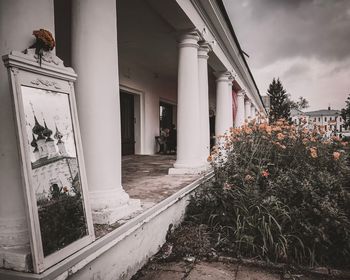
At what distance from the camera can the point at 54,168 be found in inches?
81.4

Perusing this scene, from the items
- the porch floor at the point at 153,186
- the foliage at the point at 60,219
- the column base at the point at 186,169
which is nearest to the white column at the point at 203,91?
the column base at the point at 186,169

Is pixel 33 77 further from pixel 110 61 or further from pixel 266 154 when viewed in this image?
pixel 266 154

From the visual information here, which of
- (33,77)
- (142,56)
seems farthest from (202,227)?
(142,56)

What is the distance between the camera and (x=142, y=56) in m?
10.4

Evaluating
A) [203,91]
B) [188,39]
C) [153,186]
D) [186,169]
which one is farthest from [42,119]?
[203,91]

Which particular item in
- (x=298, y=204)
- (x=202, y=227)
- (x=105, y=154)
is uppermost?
(x=105, y=154)

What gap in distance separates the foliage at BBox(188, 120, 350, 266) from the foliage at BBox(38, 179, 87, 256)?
81.0 inches

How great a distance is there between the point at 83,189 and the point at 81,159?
24cm

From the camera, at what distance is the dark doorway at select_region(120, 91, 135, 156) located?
11.3 m

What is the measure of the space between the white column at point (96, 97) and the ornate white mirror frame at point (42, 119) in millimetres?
559

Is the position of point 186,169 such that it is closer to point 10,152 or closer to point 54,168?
point 54,168

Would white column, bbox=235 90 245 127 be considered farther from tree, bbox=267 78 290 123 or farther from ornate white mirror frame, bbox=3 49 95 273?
tree, bbox=267 78 290 123

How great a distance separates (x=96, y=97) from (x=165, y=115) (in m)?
12.8

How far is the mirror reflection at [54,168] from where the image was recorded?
1.91 meters
